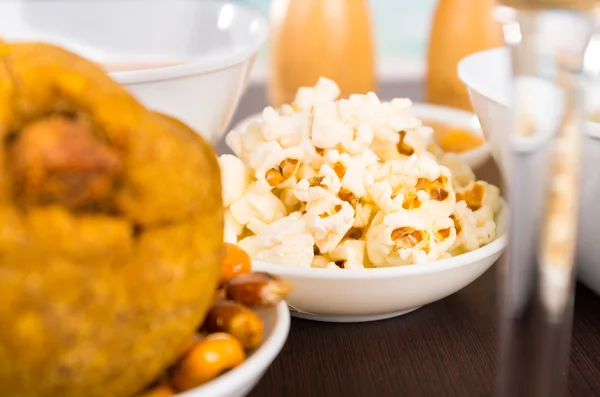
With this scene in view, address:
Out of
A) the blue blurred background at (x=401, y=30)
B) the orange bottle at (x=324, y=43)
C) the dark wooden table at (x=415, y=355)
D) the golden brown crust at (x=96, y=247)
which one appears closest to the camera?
the golden brown crust at (x=96, y=247)

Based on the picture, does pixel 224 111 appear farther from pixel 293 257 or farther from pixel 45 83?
pixel 45 83

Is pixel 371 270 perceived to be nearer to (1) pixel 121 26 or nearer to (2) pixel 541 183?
(2) pixel 541 183

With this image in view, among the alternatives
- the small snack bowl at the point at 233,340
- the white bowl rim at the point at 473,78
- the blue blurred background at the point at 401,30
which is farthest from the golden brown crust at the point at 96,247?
the blue blurred background at the point at 401,30

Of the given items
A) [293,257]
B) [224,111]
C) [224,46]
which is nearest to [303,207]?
[293,257]

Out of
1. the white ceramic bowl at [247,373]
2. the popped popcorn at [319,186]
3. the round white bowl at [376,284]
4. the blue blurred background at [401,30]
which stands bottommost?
the blue blurred background at [401,30]

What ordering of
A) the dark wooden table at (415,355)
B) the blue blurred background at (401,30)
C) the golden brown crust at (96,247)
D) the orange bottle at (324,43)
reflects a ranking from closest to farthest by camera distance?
the golden brown crust at (96,247) → the dark wooden table at (415,355) → the orange bottle at (324,43) → the blue blurred background at (401,30)

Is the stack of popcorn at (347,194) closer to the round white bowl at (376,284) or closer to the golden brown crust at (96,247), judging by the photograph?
the round white bowl at (376,284)
